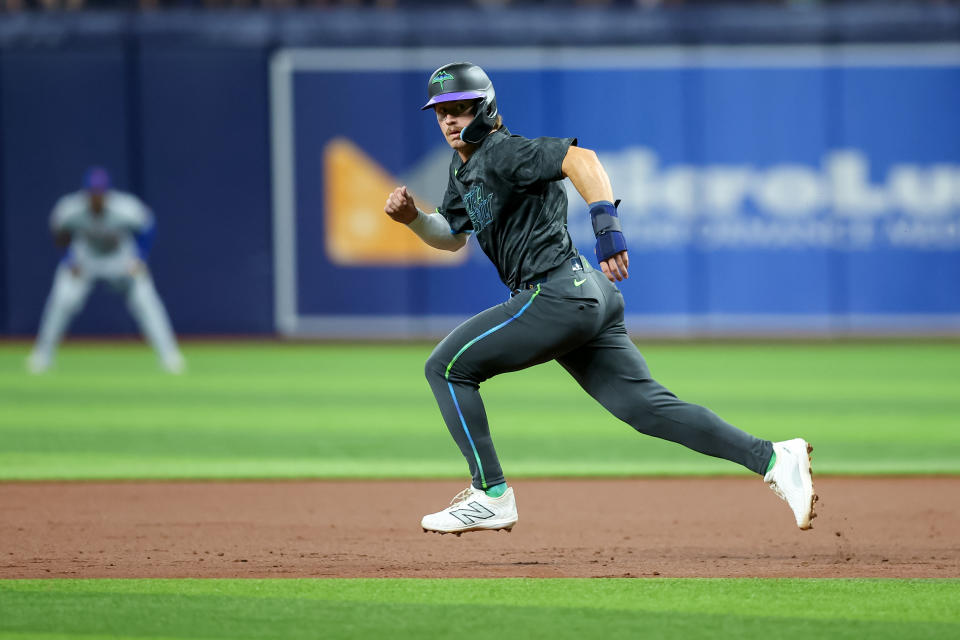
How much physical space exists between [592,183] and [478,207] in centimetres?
53

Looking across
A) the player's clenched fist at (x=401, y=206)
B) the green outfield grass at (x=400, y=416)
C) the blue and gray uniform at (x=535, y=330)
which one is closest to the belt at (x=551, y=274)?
the blue and gray uniform at (x=535, y=330)

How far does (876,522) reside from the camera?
262 inches

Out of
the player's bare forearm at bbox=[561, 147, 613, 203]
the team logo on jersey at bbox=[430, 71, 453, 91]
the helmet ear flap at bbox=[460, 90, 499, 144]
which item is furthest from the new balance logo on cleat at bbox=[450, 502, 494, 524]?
the team logo on jersey at bbox=[430, 71, 453, 91]

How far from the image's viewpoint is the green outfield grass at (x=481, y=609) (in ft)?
14.2

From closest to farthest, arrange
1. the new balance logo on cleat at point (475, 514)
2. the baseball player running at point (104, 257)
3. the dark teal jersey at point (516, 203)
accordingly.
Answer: the dark teal jersey at point (516, 203) < the new balance logo on cleat at point (475, 514) < the baseball player running at point (104, 257)

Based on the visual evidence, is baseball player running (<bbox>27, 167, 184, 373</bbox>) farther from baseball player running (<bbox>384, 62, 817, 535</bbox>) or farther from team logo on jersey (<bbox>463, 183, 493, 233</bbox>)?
team logo on jersey (<bbox>463, 183, 493, 233</bbox>)

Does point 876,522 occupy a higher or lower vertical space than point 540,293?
lower

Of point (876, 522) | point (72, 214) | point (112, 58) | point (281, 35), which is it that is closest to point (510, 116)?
point (281, 35)

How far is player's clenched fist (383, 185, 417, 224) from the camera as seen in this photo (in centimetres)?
552

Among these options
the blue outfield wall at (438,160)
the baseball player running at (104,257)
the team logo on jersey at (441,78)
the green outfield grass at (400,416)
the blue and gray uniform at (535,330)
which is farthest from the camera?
the blue outfield wall at (438,160)

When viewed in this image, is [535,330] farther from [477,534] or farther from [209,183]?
[209,183]

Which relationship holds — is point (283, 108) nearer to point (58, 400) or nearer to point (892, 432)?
point (58, 400)

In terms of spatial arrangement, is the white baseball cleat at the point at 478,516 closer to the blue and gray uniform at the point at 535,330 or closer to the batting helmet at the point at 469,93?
the blue and gray uniform at the point at 535,330

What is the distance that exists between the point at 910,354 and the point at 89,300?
1152 centimetres
